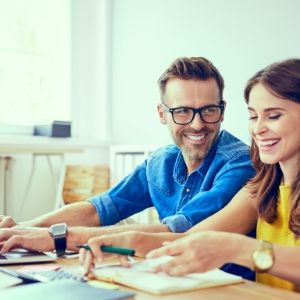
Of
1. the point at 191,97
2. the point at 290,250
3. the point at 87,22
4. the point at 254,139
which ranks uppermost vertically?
the point at 87,22

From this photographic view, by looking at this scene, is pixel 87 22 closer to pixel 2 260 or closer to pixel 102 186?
pixel 102 186

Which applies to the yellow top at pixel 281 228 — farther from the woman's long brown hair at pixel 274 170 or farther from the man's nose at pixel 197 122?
the man's nose at pixel 197 122

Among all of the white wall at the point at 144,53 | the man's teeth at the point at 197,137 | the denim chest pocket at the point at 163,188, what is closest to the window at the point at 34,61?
the white wall at the point at 144,53

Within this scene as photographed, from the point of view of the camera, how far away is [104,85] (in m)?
4.07

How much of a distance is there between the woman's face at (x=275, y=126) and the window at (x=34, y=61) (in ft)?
8.42

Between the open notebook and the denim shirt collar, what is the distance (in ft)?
2.11

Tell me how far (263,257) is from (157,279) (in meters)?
0.22

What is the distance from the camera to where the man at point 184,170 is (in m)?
1.61

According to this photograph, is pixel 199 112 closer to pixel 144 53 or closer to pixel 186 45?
pixel 186 45

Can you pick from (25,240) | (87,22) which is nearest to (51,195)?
(87,22)

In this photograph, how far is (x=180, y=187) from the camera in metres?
1.82

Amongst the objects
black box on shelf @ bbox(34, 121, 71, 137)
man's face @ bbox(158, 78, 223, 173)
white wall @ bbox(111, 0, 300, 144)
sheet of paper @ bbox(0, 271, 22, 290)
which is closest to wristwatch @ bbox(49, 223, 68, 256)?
sheet of paper @ bbox(0, 271, 22, 290)

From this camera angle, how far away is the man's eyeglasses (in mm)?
1807

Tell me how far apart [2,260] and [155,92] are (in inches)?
105
